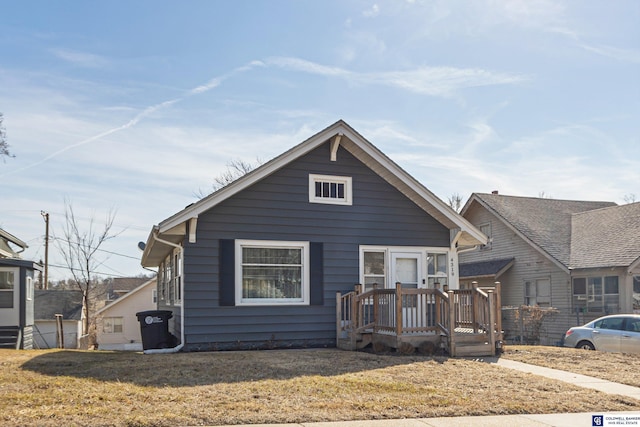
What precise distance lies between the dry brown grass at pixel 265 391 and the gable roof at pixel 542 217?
1518 centimetres

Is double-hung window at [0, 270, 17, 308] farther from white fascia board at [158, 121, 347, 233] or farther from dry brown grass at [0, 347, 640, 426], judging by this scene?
white fascia board at [158, 121, 347, 233]

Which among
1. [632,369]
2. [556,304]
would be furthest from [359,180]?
[556,304]

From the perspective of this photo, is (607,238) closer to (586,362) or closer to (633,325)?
(633,325)

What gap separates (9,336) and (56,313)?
55.3 feet

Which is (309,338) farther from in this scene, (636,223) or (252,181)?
(636,223)

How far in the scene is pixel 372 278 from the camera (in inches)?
585

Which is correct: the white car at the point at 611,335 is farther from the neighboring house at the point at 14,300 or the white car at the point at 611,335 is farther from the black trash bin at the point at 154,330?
the neighboring house at the point at 14,300

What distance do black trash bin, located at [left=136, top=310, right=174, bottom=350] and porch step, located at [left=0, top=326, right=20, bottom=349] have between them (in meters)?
9.80

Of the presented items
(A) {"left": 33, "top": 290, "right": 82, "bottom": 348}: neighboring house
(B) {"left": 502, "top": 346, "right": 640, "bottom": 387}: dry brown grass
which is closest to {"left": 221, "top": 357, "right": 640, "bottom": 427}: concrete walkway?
(B) {"left": 502, "top": 346, "right": 640, "bottom": 387}: dry brown grass

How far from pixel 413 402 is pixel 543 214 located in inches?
893

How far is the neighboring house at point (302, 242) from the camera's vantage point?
1325 cm

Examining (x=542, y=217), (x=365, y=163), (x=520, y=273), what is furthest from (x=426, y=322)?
(x=542, y=217)

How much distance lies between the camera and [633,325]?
1566 cm

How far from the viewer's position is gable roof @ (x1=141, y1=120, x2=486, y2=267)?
1305 centimetres
